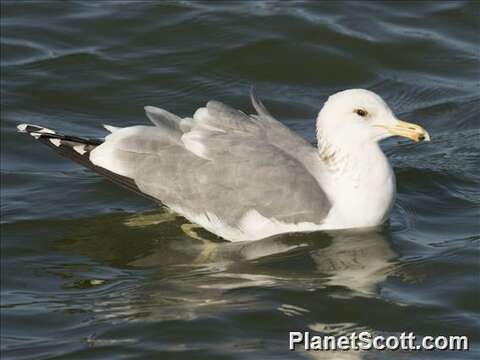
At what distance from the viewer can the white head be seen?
923 centimetres

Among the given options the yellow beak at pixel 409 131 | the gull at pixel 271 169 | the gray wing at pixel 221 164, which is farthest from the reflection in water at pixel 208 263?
the yellow beak at pixel 409 131

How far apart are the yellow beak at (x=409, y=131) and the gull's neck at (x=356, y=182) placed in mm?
247

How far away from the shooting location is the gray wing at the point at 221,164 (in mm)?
9156

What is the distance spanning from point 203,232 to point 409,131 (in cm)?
180

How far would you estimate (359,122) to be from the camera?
30.5 feet

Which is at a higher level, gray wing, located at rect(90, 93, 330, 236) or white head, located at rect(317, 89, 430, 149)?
white head, located at rect(317, 89, 430, 149)

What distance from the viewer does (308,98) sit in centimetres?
1248

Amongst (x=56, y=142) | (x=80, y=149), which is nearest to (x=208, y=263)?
(x=80, y=149)

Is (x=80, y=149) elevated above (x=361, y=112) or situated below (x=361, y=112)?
below

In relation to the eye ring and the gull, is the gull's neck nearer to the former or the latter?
the gull

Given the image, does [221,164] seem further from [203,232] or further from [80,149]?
[80,149]

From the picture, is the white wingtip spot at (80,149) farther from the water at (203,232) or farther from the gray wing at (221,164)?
A: the water at (203,232)

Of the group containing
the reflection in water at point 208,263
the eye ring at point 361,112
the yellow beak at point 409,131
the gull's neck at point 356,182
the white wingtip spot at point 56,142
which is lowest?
the reflection in water at point 208,263

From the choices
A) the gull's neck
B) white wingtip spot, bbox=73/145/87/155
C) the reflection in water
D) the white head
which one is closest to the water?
the reflection in water
